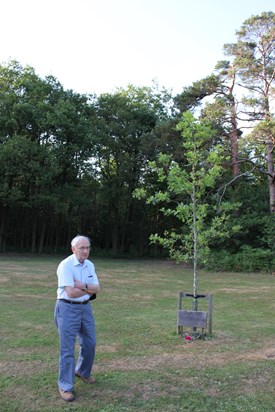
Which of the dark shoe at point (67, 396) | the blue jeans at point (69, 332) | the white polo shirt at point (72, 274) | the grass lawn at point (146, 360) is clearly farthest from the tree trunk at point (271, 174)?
the dark shoe at point (67, 396)

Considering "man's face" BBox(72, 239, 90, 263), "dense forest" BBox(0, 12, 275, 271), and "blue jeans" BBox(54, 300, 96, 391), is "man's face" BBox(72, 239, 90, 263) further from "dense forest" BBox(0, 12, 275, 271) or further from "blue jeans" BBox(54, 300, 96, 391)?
"dense forest" BBox(0, 12, 275, 271)

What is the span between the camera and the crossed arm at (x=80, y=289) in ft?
12.0

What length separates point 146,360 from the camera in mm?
4828

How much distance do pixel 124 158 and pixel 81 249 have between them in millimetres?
25519

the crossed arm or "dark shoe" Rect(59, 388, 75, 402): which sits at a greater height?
the crossed arm

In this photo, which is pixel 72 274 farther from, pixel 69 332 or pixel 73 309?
pixel 69 332

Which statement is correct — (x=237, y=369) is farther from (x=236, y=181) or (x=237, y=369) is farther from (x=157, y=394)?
(x=236, y=181)

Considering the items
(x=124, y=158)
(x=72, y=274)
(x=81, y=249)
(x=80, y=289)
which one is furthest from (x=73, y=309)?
(x=124, y=158)

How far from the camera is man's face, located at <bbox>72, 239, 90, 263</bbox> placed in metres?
3.77

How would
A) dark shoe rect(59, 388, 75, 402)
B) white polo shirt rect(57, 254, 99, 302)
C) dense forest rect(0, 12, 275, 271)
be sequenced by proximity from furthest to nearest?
dense forest rect(0, 12, 275, 271), white polo shirt rect(57, 254, 99, 302), dark shoe rect(59, 388, 75, 402)

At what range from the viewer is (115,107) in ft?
96.4

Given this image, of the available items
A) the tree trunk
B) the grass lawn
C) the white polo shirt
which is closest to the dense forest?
the tree trunk

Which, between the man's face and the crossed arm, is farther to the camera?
the man's face

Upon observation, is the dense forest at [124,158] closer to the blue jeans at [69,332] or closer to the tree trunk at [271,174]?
the tree trunk at [271,174]
